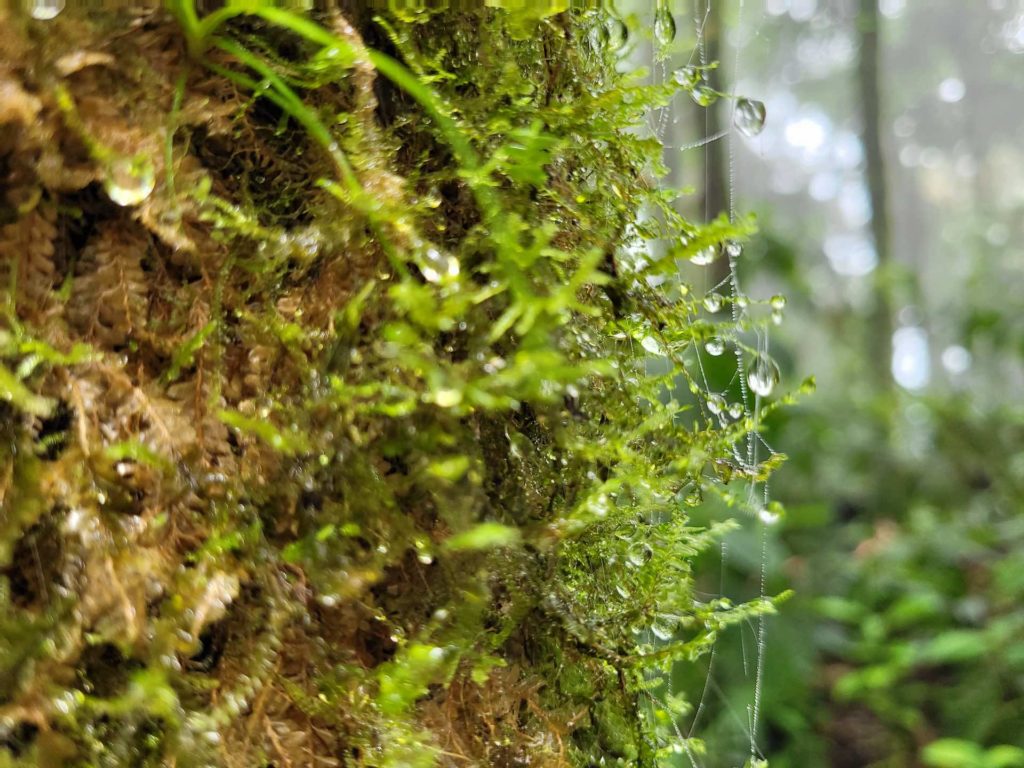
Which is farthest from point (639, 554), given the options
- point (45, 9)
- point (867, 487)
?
point (867, 487)

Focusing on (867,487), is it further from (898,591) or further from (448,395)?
(448,395)

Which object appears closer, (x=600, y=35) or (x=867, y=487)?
(x=600, y=35)

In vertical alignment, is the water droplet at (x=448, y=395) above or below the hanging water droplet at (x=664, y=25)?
below

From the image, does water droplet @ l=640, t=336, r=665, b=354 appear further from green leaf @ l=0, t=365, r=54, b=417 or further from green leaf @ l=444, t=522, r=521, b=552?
green leaf @ l=0, t=365, r=54, b=417

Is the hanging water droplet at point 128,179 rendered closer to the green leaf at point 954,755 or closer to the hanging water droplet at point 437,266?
the hanging water droplet at point 437,266

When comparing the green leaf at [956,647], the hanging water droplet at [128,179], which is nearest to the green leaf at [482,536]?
the hanging water droplet at [128,179]

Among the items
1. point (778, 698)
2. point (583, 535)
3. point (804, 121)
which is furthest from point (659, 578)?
point (804, 121)
